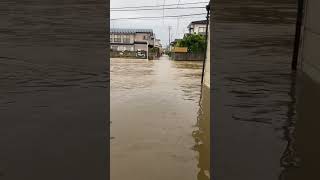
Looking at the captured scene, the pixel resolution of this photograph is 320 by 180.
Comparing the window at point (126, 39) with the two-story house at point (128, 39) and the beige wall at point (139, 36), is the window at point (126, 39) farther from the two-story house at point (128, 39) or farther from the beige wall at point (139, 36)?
the beige wall at point (139, 36)

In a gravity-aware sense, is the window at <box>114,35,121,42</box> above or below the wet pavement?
above

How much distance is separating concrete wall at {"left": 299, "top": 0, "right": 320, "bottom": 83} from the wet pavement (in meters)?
0.31

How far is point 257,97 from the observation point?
22.8 feet

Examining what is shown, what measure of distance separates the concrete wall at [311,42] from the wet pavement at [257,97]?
0.31 meters

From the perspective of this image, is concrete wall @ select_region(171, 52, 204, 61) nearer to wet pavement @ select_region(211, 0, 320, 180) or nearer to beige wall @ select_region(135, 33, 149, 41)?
wet pavement @ select_region(211, 0, 320, 180)

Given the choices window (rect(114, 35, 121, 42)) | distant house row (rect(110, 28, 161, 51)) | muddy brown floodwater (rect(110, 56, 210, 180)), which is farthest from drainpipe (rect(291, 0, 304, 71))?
window (rect(114, 35, 121, 42))

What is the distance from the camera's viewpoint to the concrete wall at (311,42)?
6512 mm

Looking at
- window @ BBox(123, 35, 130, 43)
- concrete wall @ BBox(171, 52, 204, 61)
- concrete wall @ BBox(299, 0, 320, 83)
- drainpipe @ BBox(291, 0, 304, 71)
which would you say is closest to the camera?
concrete wall @ BBox(299, 0, 320, 83)

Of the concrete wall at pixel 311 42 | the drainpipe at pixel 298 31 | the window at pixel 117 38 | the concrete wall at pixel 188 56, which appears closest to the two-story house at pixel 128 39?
the window at pixel 117 38

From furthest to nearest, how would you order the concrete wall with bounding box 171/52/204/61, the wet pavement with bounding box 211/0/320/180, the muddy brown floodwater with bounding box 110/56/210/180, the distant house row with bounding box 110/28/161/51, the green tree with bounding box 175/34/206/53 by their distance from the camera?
the distant house row with bounding box 110/28/161/51 → the green tree with bounding box 175/34/206/53 → the concrete wall with bounding box 171/52/204/61 → the muddy brown floodwater with bounding box 110/56/210/180 → the wet pavement with bounding box 211/0/320/180

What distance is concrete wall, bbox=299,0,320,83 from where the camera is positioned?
6.51 meters

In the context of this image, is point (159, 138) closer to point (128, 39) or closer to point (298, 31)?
point (298, 31)
